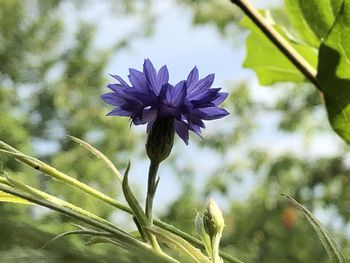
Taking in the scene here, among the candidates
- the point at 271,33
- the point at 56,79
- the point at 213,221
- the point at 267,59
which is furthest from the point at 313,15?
the point at 56,79

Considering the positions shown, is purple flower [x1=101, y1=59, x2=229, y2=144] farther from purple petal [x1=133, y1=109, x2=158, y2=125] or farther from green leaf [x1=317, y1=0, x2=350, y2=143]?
green leaf [x1=317, y1=0, x2=350, y2=143]

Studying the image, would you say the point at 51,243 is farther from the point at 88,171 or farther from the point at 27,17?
the point at 27,17

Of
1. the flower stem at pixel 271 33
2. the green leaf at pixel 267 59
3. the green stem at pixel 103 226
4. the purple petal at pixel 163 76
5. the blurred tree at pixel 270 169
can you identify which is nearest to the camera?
the green stem at pixel 103 226

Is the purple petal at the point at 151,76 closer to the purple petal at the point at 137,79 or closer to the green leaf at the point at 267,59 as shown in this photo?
the purple petal at the point at 137,79

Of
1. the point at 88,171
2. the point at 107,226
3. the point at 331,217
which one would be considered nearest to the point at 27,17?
the point at 88,171

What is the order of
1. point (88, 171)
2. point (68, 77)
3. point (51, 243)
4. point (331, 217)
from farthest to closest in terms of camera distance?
point (68, 77), point (88, 171), point (331, 217), point (51, 243)

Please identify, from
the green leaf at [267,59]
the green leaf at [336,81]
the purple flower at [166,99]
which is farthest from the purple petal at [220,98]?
the green leaf at [267,59]

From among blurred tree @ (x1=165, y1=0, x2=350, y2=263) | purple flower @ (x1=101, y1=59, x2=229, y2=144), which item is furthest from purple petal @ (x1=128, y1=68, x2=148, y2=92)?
blurred tree @ (x1=165, y1=0, x2=350, y2=263)
